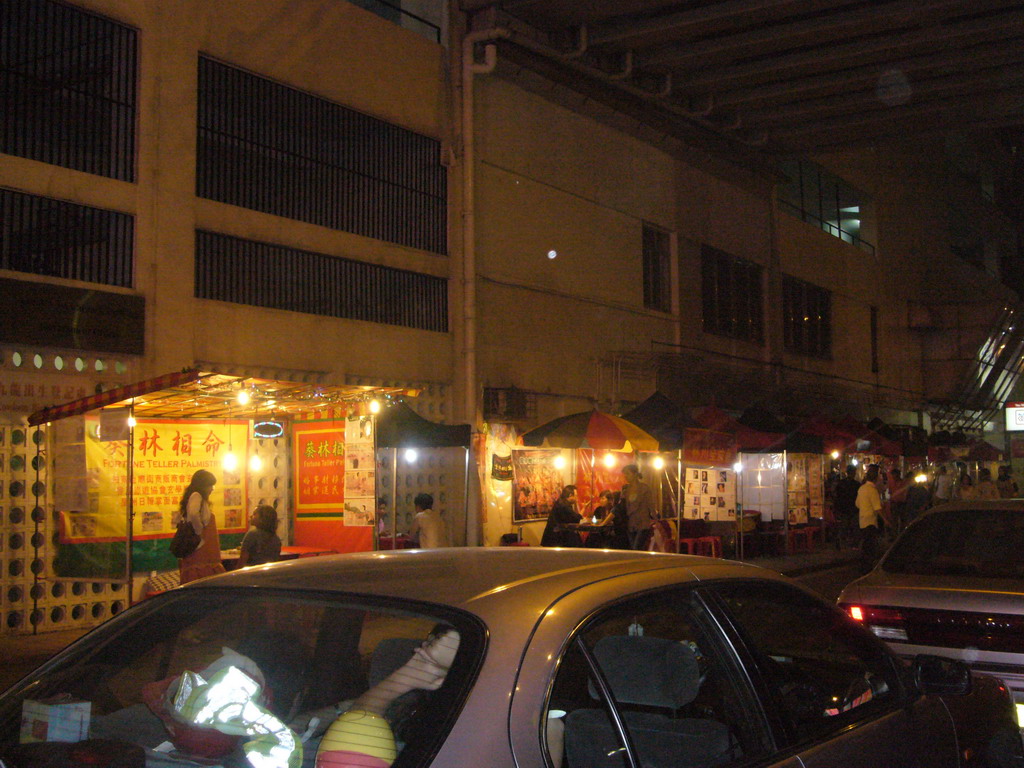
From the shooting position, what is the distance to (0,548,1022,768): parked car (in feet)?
7.92

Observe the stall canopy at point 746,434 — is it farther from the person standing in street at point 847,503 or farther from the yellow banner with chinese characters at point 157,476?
the yellow banner with chinese characters at point 157,476

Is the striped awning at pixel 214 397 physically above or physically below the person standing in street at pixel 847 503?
above

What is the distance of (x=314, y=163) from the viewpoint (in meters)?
14.4

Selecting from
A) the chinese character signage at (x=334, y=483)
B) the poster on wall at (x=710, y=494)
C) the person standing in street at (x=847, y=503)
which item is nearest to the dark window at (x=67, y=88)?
the chinese character signage at (x=334, y=483)

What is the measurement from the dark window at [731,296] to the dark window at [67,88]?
14466 mm

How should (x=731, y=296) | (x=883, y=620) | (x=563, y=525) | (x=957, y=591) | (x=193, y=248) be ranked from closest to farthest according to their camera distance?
1. (x=957, y=591)
2. (x=883, y=620)
3. (x=193, y=248)
4. (x=563, y=525)
5. (x=731, y=296)

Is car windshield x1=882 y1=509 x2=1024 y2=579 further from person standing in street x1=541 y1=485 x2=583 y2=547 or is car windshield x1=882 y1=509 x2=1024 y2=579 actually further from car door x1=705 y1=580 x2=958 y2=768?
person standing in street x1=541 y1=485 x2=583 y2=547

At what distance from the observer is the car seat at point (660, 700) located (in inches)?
115

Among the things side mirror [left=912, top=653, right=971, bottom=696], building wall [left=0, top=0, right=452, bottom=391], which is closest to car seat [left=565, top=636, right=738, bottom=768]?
side mirror [left=912, top=653, right=971, bottom=696]

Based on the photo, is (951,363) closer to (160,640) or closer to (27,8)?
(27,8)

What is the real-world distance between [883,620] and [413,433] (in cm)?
661

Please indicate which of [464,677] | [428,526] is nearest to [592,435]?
[428,526]

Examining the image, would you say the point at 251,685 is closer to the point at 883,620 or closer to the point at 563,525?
the point at 883,620

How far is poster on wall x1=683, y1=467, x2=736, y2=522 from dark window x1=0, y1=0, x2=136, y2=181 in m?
10.5
